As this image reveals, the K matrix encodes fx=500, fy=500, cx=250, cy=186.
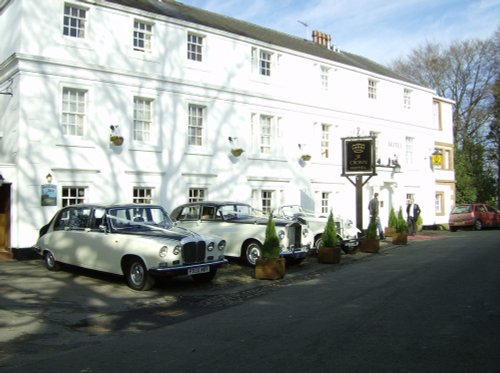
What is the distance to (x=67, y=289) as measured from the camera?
10680 mm

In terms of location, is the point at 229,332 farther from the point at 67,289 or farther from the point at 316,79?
the point at 316,79

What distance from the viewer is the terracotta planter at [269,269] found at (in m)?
12.1

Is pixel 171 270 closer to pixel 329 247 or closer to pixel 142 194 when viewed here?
pixel 329 247

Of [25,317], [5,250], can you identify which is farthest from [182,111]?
[25,317]

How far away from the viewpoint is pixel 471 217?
98.9 feet

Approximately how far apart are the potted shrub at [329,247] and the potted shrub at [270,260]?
10.1 ft

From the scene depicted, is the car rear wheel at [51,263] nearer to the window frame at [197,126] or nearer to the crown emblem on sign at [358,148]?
the window frame at [197,126]

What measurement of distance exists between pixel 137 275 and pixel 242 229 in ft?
13.3

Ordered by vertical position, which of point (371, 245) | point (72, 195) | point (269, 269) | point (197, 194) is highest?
point (197, 194)

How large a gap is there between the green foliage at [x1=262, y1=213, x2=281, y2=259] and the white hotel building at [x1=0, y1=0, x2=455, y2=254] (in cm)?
727

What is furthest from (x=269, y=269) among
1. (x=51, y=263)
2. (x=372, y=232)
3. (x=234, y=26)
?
(x=234, y=26)

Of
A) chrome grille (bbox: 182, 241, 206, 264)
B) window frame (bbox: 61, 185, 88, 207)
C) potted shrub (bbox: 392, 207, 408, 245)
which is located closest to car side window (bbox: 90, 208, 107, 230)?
chrome grille (bbox: 182, 241, 206, 264)

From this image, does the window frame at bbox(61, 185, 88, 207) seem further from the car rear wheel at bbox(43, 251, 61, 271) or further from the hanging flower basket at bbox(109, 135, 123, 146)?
the car rear wheel at bbox(43, 251, 61, 271)

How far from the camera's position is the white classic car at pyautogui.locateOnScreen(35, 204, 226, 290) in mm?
10250
